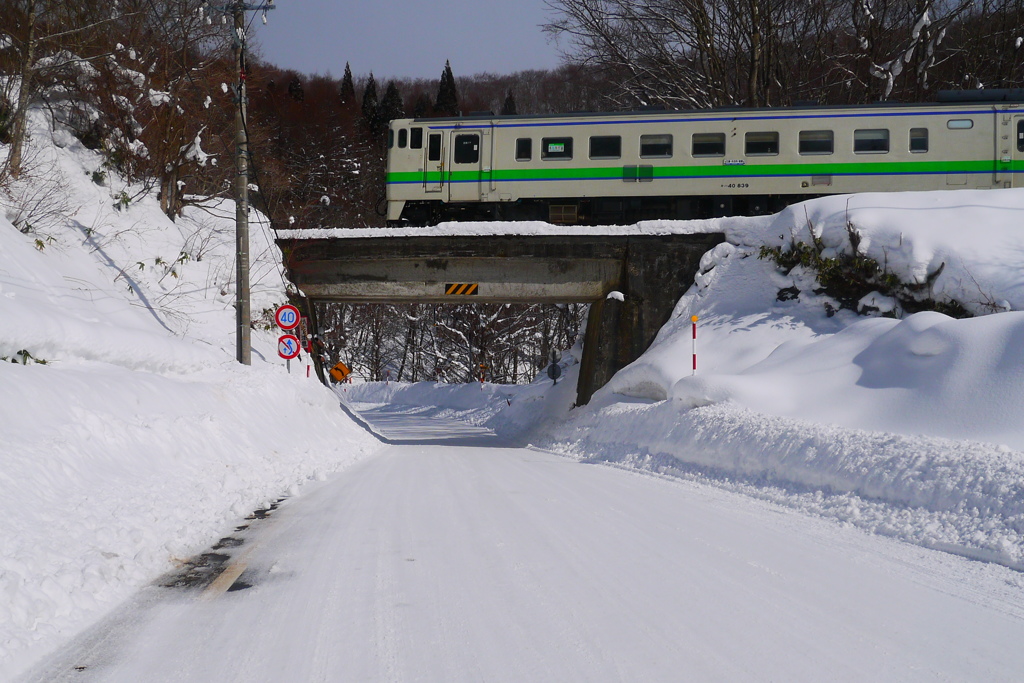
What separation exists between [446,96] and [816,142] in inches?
2889

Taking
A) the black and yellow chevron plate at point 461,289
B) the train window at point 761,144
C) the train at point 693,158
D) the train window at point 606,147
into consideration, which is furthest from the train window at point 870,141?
the black and yellow chevron plate at point 461,289

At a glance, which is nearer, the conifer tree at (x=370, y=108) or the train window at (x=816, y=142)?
the train window at (x=816, y=142)

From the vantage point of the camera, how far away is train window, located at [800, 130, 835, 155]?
2309 cm

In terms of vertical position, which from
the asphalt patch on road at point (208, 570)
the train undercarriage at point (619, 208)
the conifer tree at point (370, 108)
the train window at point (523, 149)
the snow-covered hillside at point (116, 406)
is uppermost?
the conifer tree at point (370, 108)

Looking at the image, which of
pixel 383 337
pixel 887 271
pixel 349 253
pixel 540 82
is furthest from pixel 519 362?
pixel 887 271

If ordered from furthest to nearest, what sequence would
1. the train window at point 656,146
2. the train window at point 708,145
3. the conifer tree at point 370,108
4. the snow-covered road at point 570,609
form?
the conifer tree at point 370,108 → the train window at point 656,146 → the train window at point 708,145 → the snow-covered road at point 570,609

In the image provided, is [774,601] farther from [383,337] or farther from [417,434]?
[383,337]

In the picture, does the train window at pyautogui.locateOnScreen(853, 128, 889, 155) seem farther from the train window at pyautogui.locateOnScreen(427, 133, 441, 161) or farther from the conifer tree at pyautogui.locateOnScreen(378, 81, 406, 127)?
the conifer tree at pyautogui.locateOnScreen(378, 81, 406, 127)

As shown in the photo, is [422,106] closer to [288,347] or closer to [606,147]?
[606,147]

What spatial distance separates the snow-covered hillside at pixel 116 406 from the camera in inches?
219

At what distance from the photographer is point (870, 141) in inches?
907

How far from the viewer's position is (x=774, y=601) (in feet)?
16.4

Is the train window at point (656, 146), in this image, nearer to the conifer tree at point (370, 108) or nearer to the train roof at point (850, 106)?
the train roof at point (850, 106)

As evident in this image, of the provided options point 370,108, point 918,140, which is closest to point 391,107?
point 370,108
